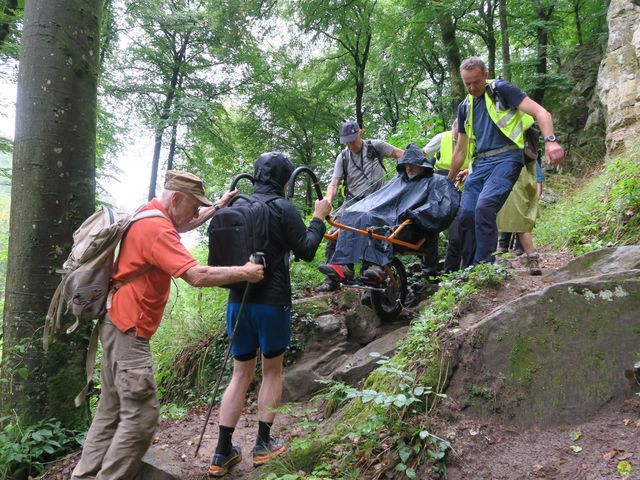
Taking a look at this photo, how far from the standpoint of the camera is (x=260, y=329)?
327 cm

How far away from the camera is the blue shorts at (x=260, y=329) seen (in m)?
3.24

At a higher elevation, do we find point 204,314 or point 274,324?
point 274,324

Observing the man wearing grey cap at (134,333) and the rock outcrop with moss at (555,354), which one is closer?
the rock outcrop with moss at (555,354)

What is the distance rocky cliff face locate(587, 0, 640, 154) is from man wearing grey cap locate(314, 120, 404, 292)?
7163 mm

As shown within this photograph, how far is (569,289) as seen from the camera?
2.97m

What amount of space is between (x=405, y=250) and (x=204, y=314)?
314cm

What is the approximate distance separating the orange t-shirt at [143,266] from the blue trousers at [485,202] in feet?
8.65

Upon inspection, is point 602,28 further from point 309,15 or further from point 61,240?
point 61,240

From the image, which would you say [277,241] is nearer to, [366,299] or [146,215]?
[146,215]

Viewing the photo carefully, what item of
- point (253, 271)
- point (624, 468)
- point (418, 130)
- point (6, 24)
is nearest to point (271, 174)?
point (253, 271)

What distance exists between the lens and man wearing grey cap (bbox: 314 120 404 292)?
580cm

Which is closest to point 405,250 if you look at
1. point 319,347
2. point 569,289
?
point 319,347

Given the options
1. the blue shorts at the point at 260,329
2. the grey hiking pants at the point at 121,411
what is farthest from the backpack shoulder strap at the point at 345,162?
the grey hiking pants at the point at 121,411

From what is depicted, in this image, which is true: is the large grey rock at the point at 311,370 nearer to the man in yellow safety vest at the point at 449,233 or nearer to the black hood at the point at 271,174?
the man in yellow safety vest at the point at 449,233
